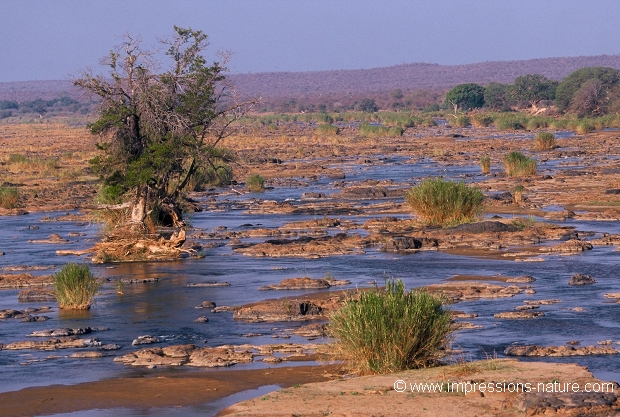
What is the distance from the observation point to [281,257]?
23.6m

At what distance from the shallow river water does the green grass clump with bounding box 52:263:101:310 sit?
0.31m

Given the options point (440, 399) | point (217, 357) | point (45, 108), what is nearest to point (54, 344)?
point (217, 357)

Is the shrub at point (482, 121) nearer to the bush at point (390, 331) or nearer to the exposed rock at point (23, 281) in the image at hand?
the exposed rock at point (23, 281)

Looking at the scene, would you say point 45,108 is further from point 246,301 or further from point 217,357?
point 217,357

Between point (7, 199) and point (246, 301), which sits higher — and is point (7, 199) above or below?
above

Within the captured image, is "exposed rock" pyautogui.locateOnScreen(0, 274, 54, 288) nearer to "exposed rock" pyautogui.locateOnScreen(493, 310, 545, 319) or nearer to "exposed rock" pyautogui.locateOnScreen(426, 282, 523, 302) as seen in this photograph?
"exposed rock" pyautogui.locateOnScreen(426, 282, 523, 302)

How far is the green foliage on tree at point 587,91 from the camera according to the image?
3489 inches

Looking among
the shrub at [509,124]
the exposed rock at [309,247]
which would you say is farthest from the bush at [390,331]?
the shrub at [509,124]

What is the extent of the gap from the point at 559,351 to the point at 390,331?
2759 millimetres

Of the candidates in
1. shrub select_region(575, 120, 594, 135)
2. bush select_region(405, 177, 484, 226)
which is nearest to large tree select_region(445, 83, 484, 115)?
shrub select_region(575, 120, 594, 135)

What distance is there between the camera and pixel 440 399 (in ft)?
33.2

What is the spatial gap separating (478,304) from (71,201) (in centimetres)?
2454

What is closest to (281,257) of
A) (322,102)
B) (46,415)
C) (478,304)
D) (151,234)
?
(151,234)

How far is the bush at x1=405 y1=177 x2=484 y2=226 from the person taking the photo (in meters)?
26.4
